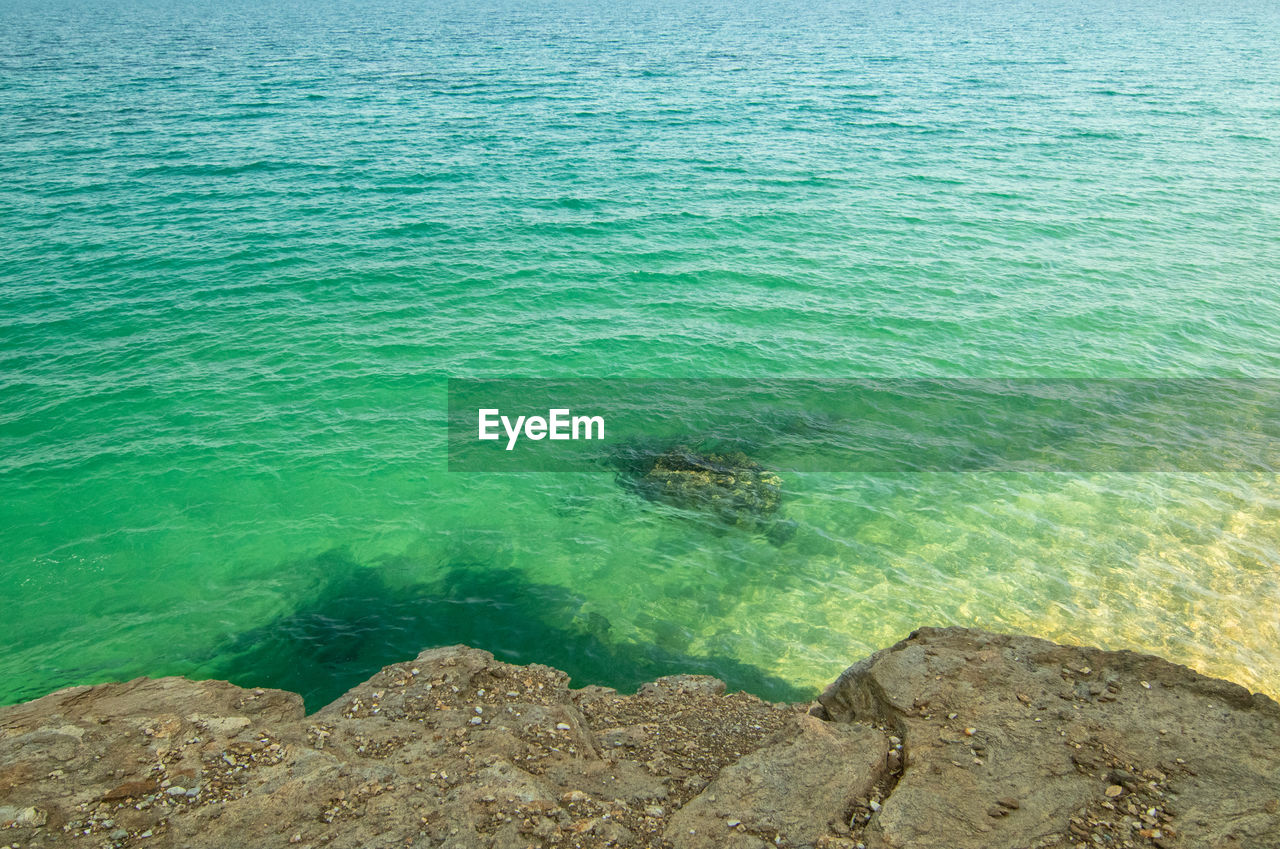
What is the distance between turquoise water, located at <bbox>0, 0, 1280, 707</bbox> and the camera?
15.7 m

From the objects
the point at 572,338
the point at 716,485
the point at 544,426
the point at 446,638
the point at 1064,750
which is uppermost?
the point at 1064,750

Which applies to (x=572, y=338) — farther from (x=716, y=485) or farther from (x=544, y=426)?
(x=716, y=485)

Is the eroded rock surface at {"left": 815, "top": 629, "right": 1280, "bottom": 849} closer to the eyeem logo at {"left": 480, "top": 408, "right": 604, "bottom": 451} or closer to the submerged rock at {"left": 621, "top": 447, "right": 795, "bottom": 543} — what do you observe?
the submerged rock at {"left": 621, "top": 447, "right": 795, "bottom": 543}

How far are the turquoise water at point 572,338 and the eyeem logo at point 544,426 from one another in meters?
1.47

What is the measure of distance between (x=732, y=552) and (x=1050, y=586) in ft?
20.6

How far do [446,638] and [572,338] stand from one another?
492 inches

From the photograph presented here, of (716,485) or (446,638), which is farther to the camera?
(716,485)

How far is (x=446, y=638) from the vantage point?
15.2 m

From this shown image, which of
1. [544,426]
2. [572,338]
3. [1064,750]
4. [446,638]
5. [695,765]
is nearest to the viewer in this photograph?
[1064,750]

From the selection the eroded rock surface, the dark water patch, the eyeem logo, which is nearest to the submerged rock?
the eyeem logo

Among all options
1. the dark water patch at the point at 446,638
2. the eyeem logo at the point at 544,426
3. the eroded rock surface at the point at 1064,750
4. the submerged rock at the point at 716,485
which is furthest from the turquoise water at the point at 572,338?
the eroded rock surface at the point at 1064,750

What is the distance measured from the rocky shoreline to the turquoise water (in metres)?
3.83

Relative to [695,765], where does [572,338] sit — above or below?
above

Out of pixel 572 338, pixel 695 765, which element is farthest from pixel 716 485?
pixel 695 765
